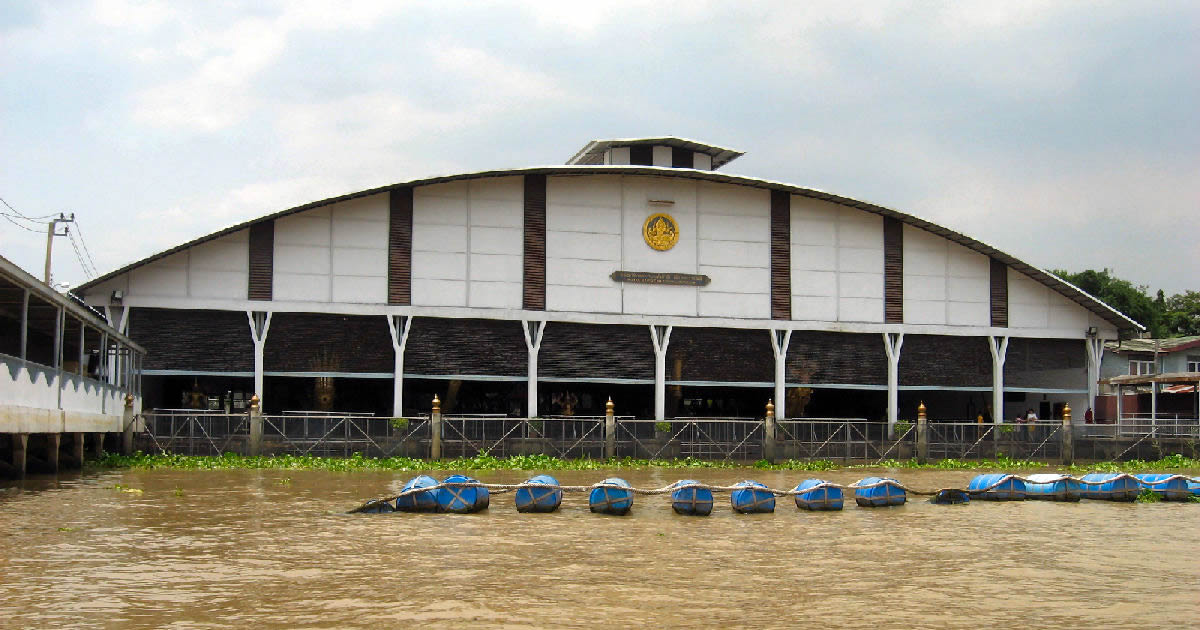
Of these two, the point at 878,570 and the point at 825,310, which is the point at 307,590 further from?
the point at 825,310

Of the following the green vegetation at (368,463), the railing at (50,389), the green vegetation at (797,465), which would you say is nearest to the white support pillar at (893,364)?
the green vegetation at (797,465)

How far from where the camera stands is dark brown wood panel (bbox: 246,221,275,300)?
41.8 m

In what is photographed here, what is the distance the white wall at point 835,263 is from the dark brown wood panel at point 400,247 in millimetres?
14464

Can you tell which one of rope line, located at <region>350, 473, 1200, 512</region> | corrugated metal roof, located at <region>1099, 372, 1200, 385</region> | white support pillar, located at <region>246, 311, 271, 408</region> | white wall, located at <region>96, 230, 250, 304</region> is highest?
white wall, located at <region>96, 230, 250, 304</region>

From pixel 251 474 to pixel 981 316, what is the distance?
28.7 meters

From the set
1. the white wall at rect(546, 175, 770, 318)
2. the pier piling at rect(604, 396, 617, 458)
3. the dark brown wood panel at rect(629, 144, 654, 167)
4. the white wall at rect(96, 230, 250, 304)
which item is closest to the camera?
the pier piling at rect(604, 396, 617, 458)

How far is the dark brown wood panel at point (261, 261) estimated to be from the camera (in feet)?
137

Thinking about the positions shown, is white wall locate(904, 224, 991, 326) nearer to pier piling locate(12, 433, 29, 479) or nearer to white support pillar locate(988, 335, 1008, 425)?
white support pillar locate(988, 335, 1008, 425)

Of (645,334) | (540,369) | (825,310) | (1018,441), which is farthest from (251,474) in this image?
(1018,441)

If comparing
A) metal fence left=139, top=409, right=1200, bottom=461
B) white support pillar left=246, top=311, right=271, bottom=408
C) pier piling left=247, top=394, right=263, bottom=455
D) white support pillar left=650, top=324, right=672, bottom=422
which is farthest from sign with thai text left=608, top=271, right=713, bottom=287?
pier piling left=247, top=394, right=263, bottom=455

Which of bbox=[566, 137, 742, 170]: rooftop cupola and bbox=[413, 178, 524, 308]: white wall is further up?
bbox=[566, 137, 742, 170]: rooftop cupola

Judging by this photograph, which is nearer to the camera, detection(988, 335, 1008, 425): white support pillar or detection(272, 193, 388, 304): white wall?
detection(272, 193, 388, 304): white wall

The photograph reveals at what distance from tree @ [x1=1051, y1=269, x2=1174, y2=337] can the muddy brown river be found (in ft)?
231


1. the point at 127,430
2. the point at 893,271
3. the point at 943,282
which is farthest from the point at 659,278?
the point at 127,430
